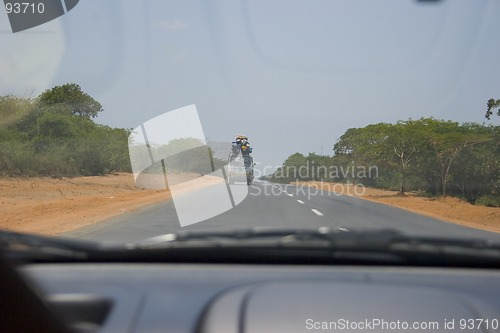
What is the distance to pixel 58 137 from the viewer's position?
3008 cm

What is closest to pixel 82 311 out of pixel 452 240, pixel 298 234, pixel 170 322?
pixel 170 322

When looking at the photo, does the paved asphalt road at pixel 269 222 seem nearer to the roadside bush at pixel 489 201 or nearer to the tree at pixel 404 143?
the roadside bush at pixel 489 201

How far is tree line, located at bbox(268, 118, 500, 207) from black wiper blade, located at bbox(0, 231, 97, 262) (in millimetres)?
21791

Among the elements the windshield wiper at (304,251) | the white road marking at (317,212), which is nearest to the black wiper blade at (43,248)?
the windshield wiper at (304,251)

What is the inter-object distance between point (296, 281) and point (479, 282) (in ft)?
3.29

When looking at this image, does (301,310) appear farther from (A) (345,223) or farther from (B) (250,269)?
(A) (345,223)

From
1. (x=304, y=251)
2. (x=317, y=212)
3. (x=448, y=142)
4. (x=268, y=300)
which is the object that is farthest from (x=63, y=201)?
(x=268, y=300)

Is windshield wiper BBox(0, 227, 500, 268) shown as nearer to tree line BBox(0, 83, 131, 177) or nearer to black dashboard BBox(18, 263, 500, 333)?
black dashboard BBox(18, 263, 500, 333)

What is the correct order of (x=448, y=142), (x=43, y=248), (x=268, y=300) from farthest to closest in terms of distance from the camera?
1. (x=448, y=142)
2. (x=43, y=248)
3. (x=268, y=300)

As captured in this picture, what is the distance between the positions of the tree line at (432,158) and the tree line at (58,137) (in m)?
9.15

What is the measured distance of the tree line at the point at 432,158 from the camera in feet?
92.9

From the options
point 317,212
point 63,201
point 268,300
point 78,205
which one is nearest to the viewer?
point 268,300

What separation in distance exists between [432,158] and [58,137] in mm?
18508

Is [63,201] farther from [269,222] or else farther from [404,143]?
[404,143]
